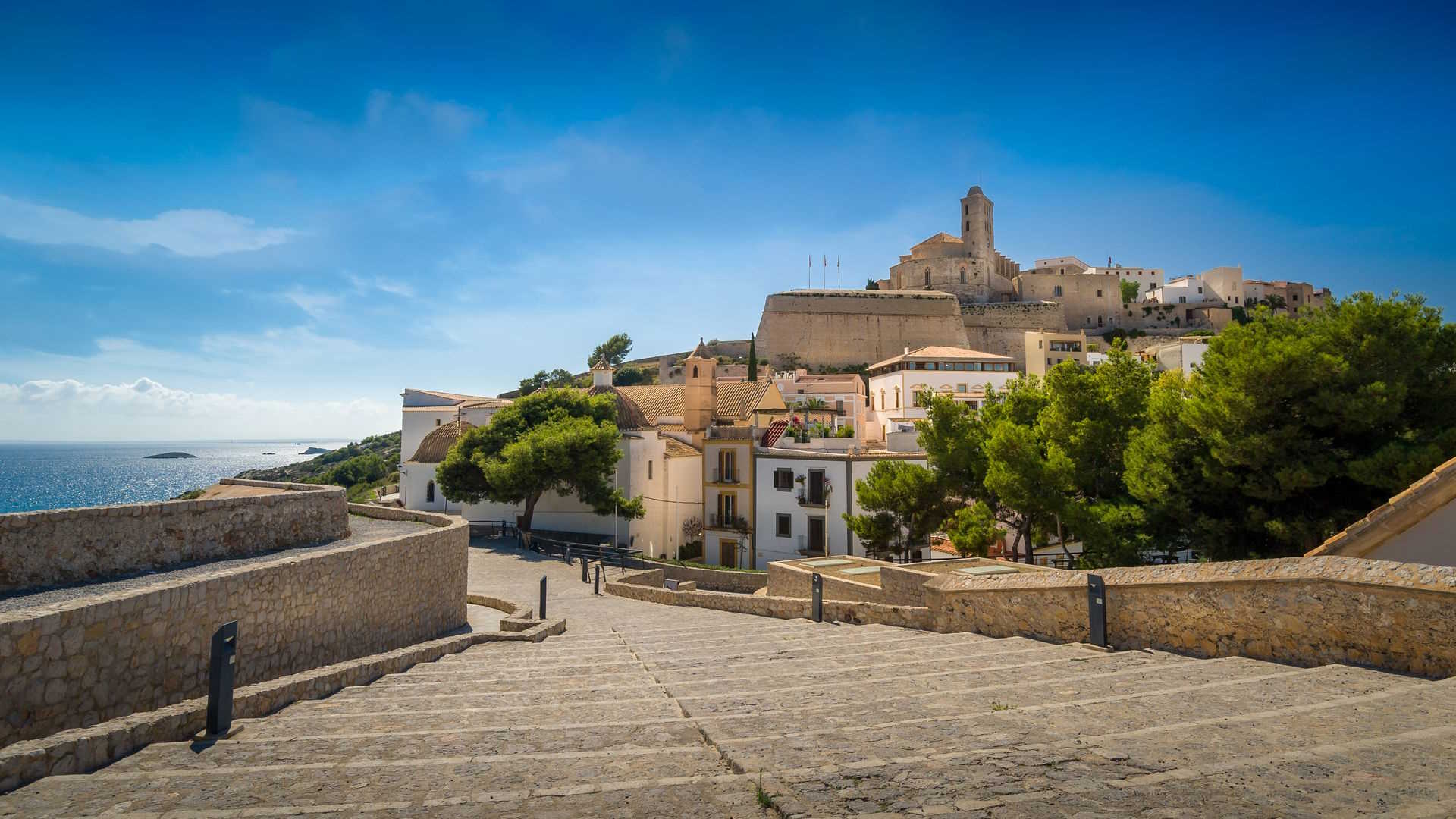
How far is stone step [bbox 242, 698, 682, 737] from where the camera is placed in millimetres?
5246

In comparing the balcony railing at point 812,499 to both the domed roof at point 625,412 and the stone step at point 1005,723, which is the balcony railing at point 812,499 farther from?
the stone step at point 1005,723

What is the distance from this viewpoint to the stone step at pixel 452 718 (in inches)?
207

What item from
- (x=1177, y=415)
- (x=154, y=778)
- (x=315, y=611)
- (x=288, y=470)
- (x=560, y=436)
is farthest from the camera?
(x=288, y=470)

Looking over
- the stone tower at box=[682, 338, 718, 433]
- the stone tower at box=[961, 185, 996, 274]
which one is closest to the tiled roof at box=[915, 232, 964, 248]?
the stone tower at box=[961, 185, 996, 274]

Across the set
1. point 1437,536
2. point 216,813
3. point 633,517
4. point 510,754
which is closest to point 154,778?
point 216,813

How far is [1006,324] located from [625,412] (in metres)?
58.6

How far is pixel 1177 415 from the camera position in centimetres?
1484

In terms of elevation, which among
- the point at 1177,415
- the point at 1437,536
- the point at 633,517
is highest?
the point at 1177,415

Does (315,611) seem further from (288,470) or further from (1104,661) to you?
(288,470)

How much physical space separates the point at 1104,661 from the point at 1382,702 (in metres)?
2.22

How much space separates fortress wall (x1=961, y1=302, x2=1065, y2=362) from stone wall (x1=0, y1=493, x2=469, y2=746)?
76429mm

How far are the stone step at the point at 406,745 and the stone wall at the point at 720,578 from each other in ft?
55.6

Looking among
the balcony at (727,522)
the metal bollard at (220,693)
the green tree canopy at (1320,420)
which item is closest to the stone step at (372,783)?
the metal bollard at (220,693)

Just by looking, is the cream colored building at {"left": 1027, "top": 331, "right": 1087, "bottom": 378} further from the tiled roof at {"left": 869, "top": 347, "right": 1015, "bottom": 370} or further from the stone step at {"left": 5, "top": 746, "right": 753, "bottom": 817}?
the stone step at {"left": 5, "top": 746, "right": 753, "bottom": 817}
